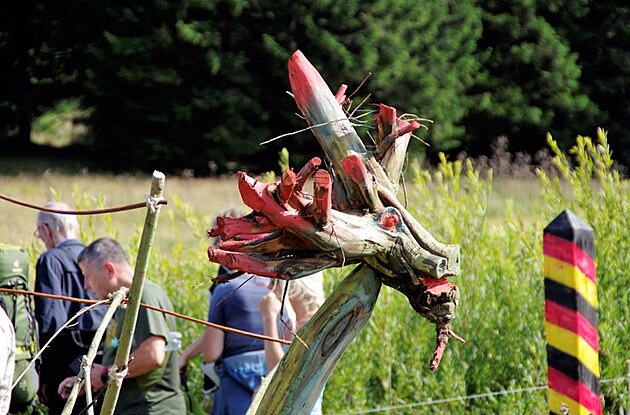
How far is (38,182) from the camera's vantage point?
22688 mm

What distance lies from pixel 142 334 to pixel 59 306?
1403 mm

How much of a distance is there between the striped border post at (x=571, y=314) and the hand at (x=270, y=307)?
155cm

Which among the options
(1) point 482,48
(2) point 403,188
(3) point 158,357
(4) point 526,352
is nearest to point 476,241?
(4) point 526,352

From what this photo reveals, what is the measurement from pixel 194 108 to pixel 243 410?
19115 mm

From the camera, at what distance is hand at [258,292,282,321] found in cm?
477

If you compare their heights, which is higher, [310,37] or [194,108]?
[310,37]

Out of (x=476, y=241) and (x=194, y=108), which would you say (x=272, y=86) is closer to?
(x=194, y=108)

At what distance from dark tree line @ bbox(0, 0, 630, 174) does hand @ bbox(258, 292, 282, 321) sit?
18388 millimetres

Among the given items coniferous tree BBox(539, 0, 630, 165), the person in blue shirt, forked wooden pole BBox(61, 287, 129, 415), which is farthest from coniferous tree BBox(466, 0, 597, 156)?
forked wooden pole BBox(61, 287, 129, 415)

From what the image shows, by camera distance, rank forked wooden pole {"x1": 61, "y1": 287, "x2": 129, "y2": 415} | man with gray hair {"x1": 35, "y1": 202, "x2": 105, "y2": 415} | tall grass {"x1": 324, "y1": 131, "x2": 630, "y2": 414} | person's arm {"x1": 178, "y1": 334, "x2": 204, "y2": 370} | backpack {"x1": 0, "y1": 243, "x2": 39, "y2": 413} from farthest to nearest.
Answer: tall grass {"x1": 324, "y1": 131, "x2": 630, "y2": 414} < person's arm {"x1": 178, "y1": 334, "x2": 204, "y2": 370} < backpack {"x1": 0, "y1": 243, "x2": 39, "y2": 413} < man with gray hair {"x1": 35, "y1": 202, "x2": 105, "y2": 415} < forked wooden pole {"x1": 61, "y1": 287, "x2": 129, "y2": 415}

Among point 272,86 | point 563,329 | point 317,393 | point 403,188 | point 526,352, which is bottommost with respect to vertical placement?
point 272,86

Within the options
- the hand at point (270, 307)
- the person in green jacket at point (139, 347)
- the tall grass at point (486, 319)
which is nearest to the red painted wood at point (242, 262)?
the hand at point (270, 307)

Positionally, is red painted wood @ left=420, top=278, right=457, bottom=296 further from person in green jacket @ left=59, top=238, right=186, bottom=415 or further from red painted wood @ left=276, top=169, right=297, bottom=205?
person in green jacket @ left=59, top=238, right=186, bottom=415

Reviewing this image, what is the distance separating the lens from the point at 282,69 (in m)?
24.2
